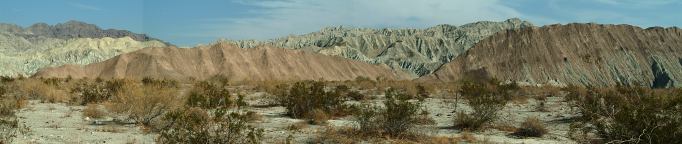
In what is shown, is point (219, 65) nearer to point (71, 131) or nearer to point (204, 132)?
point (71, 131)

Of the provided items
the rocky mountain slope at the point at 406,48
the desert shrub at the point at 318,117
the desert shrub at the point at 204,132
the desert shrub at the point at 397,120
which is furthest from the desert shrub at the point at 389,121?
the rocky mountain slope at the point at 406,48

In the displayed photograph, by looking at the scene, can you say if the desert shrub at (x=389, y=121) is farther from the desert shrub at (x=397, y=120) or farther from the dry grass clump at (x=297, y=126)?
the dry grass clump at (x=297, y=126)

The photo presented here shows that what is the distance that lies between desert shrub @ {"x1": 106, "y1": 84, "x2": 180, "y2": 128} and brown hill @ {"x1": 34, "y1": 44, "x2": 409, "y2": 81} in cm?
6678

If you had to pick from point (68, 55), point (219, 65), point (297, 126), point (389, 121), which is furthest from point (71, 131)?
point (68, 55)

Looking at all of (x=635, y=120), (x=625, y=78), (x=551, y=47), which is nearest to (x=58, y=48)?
(x=551, y=47)

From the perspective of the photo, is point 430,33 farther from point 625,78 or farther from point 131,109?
point 131,109

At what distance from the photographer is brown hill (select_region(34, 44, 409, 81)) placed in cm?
9325

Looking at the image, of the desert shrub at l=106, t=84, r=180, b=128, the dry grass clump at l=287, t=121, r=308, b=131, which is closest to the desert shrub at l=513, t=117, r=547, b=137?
the dry grass clump at l=287, t=121, r=308, b=131

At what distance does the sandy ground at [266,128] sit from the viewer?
1471 centimetres

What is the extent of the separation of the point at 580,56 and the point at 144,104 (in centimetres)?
8959

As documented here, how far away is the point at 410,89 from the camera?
39.4 meters

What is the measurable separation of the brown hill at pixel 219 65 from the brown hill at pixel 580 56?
52.5ft

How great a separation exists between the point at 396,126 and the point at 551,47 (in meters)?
91.2

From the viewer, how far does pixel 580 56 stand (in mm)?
98812
